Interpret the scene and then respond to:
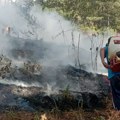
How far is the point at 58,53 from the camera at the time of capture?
14266mm

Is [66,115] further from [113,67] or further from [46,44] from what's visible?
[46,44]

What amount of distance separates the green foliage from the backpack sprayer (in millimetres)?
18478

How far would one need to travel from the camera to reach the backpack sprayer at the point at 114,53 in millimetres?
4508

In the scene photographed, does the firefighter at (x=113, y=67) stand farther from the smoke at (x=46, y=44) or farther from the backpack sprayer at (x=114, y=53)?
the smoke at (x=46, y=44)

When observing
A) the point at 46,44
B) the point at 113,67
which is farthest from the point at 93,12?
the point at 113,67

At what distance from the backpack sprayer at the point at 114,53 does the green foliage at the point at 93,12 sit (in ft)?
60.6

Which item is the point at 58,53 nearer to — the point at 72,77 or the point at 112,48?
the point at 72,77

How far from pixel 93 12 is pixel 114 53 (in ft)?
66.3

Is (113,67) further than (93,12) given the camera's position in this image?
No

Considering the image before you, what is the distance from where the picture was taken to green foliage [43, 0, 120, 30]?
77.5 feet

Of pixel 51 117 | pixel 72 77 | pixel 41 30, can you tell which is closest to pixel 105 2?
pixel 41 30

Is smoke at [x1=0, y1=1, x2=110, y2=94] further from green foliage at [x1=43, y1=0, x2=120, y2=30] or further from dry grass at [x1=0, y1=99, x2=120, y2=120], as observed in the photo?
dry grass at [x1=0, y1=99, x2=120, y2=120]

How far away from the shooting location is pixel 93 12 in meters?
24.4

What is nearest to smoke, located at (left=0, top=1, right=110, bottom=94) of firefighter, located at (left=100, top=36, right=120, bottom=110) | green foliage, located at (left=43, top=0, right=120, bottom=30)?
green foliage, located at (left=43, top=0, right=120, bottom=30)
